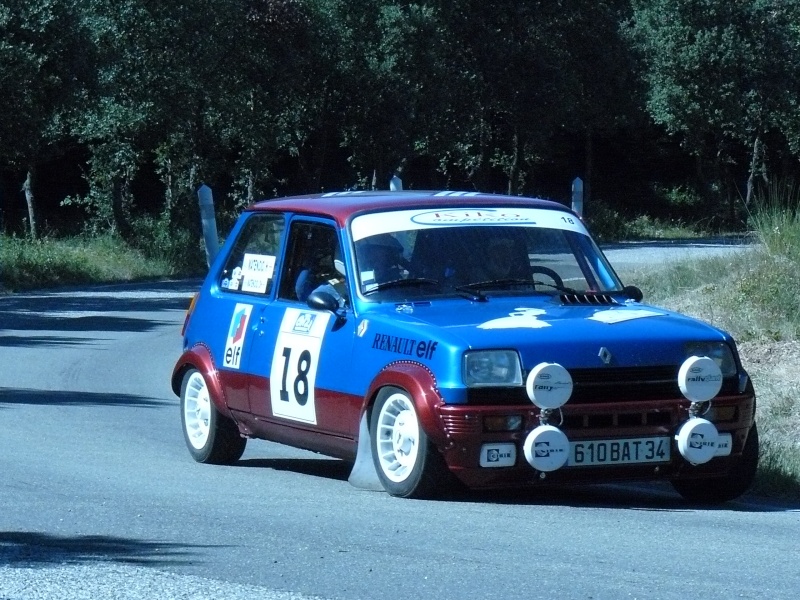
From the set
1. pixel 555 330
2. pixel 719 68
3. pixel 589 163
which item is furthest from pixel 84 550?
pixel 589 163

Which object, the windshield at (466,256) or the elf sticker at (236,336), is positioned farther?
the elf sticker at (236,336)

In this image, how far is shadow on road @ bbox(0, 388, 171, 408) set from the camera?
43.6 feet

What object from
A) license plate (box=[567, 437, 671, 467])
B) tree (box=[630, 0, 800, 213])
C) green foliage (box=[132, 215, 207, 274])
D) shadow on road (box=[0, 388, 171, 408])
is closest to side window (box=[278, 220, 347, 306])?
license plate (box=[567, 437, 671, 467])

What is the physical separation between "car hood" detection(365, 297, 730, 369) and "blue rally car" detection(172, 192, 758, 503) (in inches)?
0.4

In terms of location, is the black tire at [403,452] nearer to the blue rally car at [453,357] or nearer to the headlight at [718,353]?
the blue rally car at [453,357]

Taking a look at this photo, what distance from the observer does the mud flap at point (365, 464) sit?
806cm

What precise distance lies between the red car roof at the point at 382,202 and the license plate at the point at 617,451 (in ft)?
6.46

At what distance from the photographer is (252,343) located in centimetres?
912

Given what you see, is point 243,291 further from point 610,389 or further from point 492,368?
point 610,389

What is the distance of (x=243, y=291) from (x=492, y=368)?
2604 mm

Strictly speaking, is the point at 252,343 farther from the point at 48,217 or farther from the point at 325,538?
the point at 48,217

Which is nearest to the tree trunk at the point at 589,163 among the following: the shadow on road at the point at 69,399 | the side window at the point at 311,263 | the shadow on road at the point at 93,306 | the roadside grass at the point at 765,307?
the shadow on road at the point at 93,306

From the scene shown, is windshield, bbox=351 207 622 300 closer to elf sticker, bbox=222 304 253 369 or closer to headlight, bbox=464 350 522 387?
headlight, bbox=464 350 522 387

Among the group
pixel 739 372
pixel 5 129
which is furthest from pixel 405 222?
pixel 5 129
